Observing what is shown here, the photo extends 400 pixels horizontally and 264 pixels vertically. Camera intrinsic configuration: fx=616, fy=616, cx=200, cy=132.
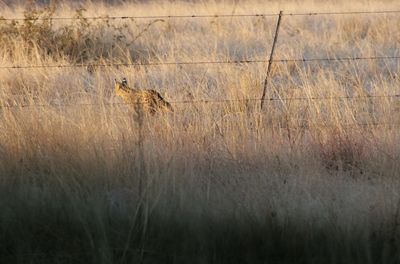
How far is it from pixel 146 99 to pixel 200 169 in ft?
5.63

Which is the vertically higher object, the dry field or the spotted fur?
the spotted fur

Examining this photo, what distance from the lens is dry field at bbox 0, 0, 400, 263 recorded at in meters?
4.14

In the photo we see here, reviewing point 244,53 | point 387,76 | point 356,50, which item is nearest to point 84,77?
point 244,53

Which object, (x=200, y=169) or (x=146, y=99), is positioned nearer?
(x=200, y=169)

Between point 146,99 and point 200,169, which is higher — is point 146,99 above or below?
above

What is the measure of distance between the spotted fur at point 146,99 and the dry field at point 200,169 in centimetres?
12

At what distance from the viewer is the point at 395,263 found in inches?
157

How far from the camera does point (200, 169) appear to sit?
5.12m

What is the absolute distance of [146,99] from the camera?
21.6 feet

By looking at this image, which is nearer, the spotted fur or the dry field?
the dry field

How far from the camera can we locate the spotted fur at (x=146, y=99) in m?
6.46

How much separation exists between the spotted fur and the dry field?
→ 118 millimetres

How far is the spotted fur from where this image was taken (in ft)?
21.2

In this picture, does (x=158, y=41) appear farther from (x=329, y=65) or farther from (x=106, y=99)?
(x=106, y=99)
